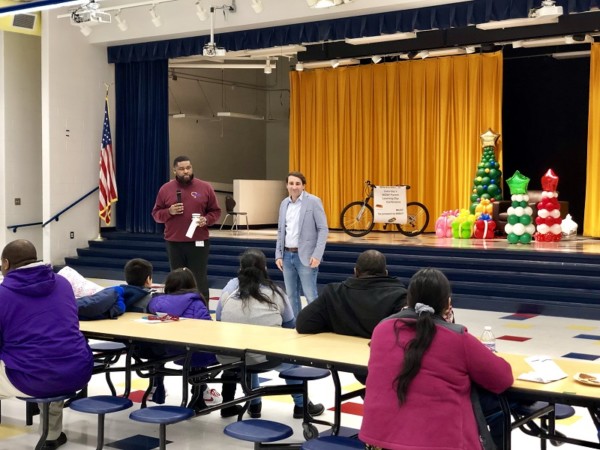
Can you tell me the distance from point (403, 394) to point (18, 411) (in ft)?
9.96

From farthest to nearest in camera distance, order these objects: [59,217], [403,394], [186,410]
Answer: [59,217] → [186,410] → [403,394]

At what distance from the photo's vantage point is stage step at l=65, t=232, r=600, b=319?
8.82 m

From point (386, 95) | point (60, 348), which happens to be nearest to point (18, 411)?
point (60, 348)

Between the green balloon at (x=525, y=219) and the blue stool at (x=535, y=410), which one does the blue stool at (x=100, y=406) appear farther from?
the green balloon at (x=525, y=219)

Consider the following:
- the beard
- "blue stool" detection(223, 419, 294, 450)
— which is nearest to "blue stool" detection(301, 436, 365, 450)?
"blue stool" detection(223, 419, 294, 450)

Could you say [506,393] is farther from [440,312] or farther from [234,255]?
[234,255]

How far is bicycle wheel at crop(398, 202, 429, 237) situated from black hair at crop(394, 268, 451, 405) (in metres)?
10.7

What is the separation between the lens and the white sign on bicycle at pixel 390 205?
44.2ft

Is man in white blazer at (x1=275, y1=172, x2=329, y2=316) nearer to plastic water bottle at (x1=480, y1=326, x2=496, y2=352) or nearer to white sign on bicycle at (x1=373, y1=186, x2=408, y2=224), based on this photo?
plastic water bottle at (x1=480, y1=326, x2=496, y2=352)

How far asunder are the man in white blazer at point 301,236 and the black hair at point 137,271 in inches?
83.5

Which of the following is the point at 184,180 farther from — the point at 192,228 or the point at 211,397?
the point at 211,397

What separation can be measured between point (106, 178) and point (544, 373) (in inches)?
427

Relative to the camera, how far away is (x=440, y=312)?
2889mm

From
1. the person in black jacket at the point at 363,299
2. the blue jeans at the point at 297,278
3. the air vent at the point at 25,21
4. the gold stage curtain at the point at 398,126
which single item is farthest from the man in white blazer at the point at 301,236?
the gold stage curtain at the point at 398,126
